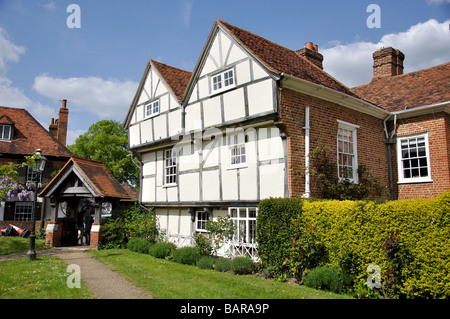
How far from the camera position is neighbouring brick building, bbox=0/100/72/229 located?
26.1 m

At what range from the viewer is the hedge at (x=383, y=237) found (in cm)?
743

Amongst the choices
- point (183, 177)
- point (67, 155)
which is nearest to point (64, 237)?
point (183, 177)

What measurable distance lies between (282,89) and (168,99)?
7.11 m

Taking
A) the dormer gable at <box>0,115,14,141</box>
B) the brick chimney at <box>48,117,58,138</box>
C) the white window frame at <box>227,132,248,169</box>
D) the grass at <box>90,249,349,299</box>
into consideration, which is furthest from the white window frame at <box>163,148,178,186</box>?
the brick chimney at <box>48,117,58,138</box>

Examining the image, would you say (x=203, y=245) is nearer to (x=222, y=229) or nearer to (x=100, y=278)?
(x=222, y=229)

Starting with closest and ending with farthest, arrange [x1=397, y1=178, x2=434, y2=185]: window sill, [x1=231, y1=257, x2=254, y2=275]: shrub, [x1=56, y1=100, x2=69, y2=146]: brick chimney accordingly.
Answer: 1. [x1=231, y1=257, x2=254, y2=275]: shrub
2. [x1=397, y1=178, x2=434, y2=185]: window sill
3. [x1=56, y1=100, x2=69, y2=146]: brick chimney

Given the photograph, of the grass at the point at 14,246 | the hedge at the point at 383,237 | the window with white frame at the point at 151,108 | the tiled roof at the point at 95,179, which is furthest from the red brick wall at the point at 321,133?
the grass at the point at 14,246

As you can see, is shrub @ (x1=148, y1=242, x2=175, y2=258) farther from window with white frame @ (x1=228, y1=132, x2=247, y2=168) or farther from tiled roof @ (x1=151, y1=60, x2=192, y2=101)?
tiled roof @ (x1=151, y1=60, x2=192, y2=101)

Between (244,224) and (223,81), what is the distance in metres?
5.66

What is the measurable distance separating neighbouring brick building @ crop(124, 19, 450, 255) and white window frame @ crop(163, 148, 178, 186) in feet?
0.18

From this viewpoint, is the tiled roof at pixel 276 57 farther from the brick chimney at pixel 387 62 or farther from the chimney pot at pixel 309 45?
the brick chimney at pixel 387 62

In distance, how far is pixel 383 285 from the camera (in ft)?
26.5

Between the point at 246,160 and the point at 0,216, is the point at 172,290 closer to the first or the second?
the point at 246,160

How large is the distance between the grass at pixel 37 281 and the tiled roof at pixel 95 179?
4.86 meters
